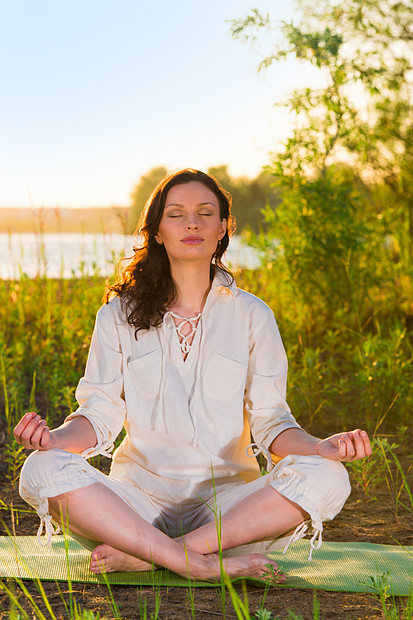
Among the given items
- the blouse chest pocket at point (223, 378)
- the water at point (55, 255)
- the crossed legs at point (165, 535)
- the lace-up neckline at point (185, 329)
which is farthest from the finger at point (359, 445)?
the water at point (55, 255)

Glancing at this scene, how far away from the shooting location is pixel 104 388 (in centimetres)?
214

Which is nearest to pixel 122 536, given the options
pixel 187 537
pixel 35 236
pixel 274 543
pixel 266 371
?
pixel 187 537

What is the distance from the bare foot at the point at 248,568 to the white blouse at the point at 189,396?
259mm

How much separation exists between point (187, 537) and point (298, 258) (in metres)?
2.61

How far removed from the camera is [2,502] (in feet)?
8.31

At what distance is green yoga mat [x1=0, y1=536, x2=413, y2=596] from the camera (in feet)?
6.25

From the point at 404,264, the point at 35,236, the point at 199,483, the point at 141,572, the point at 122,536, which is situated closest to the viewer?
the point at 122,536

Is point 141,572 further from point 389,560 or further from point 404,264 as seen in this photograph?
point 404,264

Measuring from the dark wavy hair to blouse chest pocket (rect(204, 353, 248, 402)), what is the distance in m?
0.24

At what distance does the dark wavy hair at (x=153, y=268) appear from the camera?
2.24 meters

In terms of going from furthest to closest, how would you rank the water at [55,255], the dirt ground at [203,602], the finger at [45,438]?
1. the water at [55,255]
2. the finger at [45,438]
3. the dirt ground at [203,602]

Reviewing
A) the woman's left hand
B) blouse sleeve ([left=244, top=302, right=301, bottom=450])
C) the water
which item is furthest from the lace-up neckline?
the water

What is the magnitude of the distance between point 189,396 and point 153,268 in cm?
51

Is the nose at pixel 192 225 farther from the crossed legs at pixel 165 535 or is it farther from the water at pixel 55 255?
the water at pixel 55 255
